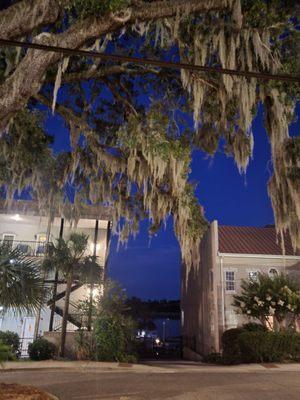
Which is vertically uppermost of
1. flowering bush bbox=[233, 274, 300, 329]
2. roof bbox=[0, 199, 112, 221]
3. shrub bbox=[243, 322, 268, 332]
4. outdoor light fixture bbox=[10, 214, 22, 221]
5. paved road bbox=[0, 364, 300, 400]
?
roof bbox=[0, 199, 112, 221]

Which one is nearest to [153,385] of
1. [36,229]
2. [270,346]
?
[270,346]

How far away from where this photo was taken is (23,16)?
589 cm

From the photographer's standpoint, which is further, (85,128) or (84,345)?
(84,345)

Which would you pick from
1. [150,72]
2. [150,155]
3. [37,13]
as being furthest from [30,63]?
[150,72]

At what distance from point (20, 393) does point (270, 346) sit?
448 inches

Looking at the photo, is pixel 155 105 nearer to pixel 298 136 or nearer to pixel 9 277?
pixel 298 136

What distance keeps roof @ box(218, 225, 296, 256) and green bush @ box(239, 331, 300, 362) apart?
7.12 m

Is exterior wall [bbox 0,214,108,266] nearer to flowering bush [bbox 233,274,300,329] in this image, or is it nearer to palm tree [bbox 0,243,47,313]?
flowering bush [bbox 233,274,300,329]

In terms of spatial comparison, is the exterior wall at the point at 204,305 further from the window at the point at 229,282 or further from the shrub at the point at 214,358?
the shrub at the point at 214,358

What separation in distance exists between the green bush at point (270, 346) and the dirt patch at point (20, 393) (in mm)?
10690

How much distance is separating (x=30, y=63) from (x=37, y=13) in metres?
0.88

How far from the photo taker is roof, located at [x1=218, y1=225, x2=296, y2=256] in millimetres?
22203

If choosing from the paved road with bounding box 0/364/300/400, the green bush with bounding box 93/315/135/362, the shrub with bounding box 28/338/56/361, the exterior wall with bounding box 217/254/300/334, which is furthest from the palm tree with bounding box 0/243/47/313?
the exterior wall with bounding box 217/254/300/334

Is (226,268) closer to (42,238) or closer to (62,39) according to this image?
(42,238)
